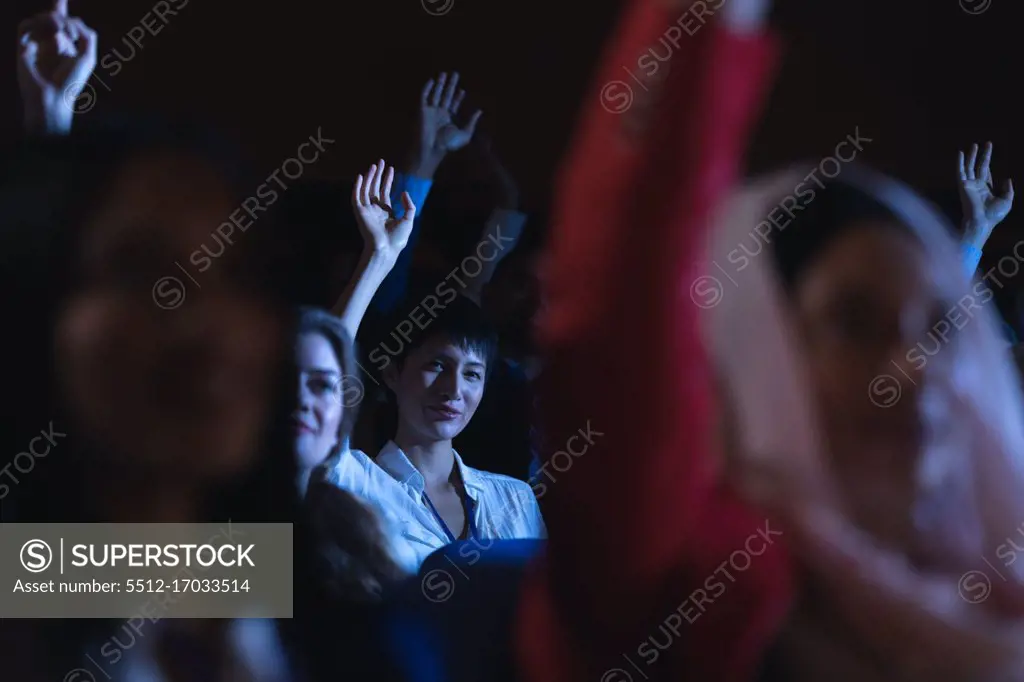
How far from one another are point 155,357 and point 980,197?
4.64ft

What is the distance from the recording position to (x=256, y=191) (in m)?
1.61

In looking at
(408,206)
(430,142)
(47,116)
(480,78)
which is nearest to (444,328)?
(408,206)

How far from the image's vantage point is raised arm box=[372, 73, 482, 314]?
5.25 ft

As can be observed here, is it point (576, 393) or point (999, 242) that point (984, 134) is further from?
point (576, 393)

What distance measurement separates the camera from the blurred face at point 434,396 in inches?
61.8

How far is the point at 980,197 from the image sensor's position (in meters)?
1.70

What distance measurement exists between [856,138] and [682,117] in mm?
521

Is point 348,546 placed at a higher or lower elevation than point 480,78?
lower

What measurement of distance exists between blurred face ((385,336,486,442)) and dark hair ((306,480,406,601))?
6.1 inches

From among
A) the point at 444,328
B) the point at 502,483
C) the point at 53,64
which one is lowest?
the point at 502,483

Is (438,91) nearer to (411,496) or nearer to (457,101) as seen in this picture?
(457,101)

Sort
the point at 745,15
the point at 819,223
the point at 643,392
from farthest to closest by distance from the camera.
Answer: the point at 819,223 < the point at 745,15 < the point at 643,392

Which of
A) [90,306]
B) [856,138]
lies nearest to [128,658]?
[90,306]

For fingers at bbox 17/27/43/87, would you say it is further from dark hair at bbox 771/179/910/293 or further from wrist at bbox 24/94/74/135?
dark hair at bbox 771/179/910/293
